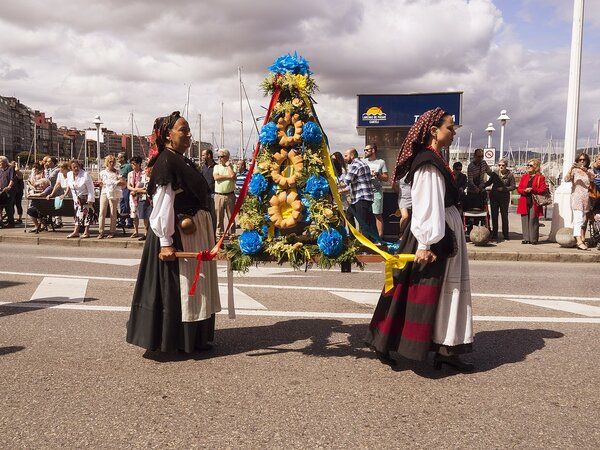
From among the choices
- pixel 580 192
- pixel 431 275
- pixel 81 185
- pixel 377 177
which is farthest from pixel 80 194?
pixel 580 192

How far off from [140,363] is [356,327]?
2337mm

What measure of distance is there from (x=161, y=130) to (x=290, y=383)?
7.82 feet

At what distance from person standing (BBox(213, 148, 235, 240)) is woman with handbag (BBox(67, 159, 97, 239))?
3.18m

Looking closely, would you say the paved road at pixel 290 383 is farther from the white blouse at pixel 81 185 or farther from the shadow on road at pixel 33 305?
the white blouse at pixel 81 185

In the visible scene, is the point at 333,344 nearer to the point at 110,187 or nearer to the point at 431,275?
the point at 431,275

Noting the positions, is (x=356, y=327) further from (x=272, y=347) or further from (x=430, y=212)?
(x=430, y=212)

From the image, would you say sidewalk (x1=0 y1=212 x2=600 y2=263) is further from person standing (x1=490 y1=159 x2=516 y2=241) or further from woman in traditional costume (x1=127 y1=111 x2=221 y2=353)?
woman in traditional costume (x1=127 y1=111 x2=221 y2=353)

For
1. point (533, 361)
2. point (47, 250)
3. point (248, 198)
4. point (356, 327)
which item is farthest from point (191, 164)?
point (47, 250)

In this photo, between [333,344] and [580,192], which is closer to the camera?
[333,344]

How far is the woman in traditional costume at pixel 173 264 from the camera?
4801mm

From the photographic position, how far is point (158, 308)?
4.93 m

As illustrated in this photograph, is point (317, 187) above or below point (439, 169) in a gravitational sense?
below

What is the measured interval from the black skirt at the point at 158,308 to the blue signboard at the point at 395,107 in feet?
33.1

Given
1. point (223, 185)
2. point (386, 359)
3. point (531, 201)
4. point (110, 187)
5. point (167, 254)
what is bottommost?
point (386, 359)
